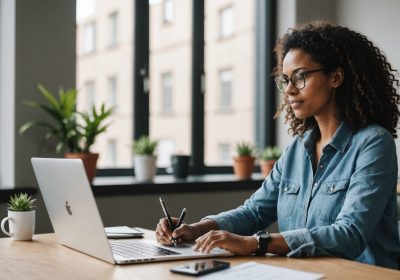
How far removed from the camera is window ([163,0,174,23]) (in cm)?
406

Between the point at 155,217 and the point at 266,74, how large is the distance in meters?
1.48

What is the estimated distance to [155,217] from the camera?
3.52 m

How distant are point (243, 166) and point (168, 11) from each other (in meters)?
1.14

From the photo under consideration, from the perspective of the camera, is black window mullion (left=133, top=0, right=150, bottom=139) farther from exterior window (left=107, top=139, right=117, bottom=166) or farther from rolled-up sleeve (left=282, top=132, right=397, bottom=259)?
rolled-up sleeve (left=282, top=132, right=397, bottom=259)

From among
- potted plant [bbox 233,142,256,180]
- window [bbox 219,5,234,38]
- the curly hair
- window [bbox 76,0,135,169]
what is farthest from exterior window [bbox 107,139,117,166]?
the curly hair

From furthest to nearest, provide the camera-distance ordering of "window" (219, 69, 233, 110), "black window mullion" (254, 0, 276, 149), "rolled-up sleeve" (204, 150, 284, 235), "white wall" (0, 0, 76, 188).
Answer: "window" (219, 69, 233, 110), "black window mullion" (254, 0, 276, 149), "white wall" (0, 0, 76, 188), "rolled-up sleeve" (204, 150, 284, 235)

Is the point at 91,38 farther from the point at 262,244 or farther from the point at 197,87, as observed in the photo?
the point at 262,244

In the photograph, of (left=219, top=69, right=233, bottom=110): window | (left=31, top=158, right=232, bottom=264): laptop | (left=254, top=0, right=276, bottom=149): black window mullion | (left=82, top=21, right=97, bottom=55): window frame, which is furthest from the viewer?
(left=219, top=69, right=233, bottom=110): window

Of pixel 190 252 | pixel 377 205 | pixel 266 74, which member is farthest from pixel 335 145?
pixel 266 74

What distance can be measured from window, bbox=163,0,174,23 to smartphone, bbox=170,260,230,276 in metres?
2.79

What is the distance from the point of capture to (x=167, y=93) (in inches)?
167

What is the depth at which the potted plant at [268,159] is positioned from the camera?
404 centimetres

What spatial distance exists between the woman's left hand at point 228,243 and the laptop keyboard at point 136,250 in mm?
88

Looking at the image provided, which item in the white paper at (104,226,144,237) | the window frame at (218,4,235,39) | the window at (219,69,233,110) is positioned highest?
the window frame at (218,4,235,39)
